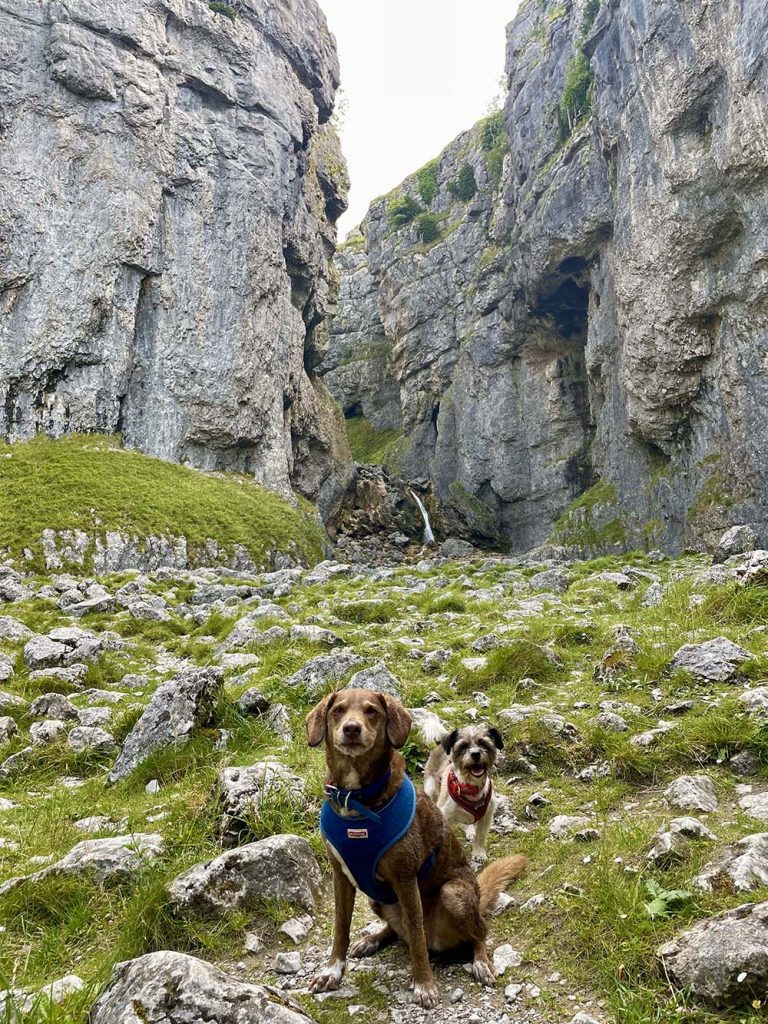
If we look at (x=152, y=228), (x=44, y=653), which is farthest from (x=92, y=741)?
(x=152, y=228)

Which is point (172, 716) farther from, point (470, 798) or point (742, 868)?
point (742, 868)

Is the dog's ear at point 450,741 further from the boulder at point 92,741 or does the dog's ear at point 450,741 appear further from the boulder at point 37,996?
the boulder at point 92,741

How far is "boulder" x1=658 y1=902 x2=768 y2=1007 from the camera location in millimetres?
2832

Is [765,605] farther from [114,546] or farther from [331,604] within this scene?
[114,546]

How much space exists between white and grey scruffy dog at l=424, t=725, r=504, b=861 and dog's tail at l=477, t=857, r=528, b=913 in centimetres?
66

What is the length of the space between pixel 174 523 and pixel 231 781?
2587cm

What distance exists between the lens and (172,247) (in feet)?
131

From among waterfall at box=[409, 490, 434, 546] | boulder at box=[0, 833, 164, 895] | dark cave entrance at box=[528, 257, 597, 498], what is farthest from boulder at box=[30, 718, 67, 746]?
dark cave entrance at box=[528, 257, 597, 498]

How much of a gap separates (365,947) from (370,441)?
2759 inches

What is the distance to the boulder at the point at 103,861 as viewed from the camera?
436 centimetres

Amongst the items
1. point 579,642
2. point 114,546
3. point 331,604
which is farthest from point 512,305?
point 579,642

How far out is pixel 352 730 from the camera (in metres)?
4.05

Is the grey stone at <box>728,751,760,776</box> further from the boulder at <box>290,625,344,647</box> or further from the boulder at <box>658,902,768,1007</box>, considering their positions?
the boulder at <box>290,625,344,647</box>

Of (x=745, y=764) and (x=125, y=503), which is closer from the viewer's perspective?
(x=745, y=764)
